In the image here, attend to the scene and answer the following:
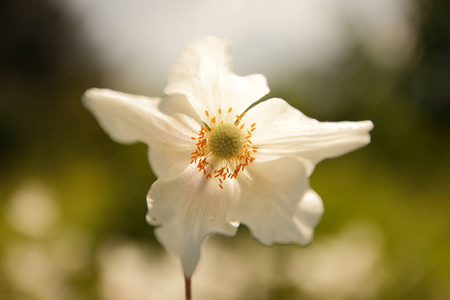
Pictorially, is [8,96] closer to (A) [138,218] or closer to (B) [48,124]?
(B) [48,124]

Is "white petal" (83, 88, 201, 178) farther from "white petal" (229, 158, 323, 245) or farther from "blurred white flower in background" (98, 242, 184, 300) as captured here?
"blurred white flower in background" (98, 242, 184, 300)

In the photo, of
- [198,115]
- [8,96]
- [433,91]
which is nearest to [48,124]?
[8,96]

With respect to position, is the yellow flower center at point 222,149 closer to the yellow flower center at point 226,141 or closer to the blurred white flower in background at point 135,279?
the yellow flower center at point 226,141

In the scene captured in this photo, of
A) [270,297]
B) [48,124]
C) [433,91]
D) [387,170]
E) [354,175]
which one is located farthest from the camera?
[433,91]

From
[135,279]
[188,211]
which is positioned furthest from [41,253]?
[188,211]

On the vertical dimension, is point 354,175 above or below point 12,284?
above

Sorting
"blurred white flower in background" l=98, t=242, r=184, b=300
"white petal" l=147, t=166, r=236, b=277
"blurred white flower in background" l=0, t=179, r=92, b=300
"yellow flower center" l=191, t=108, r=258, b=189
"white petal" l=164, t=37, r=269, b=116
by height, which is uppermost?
"white petal" l=164, t=37, r=269, b=116

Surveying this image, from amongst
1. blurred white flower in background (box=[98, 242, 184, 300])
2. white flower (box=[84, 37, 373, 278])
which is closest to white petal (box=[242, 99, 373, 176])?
white flower (box=[84, 37, 373, 278])
